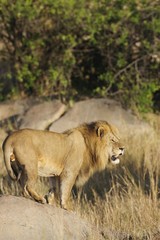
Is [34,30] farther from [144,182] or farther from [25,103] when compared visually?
[144,182]

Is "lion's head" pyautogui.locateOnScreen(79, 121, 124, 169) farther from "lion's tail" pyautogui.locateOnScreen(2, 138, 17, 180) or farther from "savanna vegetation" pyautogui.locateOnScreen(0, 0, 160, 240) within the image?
"savanna vegetation" pyautogui.locateOnScreen(0, 0, 160, 240)

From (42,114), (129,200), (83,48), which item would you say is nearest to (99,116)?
(42,114)

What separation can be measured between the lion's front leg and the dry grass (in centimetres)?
24

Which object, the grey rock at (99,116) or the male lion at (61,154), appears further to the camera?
the grey rock at (99,116)

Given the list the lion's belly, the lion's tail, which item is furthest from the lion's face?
the lion's tail

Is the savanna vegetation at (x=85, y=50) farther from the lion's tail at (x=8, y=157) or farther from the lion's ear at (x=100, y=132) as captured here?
the lion's tail at (x=8, y=157)

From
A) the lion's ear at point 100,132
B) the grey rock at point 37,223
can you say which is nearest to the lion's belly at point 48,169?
the lion's ear at point 100,132

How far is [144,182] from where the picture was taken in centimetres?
971

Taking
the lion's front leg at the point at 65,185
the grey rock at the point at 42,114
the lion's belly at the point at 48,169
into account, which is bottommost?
the grey rock at the point at 42,114

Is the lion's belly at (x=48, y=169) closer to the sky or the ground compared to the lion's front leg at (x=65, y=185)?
closer to the sky

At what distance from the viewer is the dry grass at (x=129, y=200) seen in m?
7.13

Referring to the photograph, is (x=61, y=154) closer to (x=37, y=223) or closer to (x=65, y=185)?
(x=65, y=185)

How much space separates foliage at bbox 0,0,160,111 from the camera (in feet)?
46.1

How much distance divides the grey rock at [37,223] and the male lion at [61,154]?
0.48 meters
